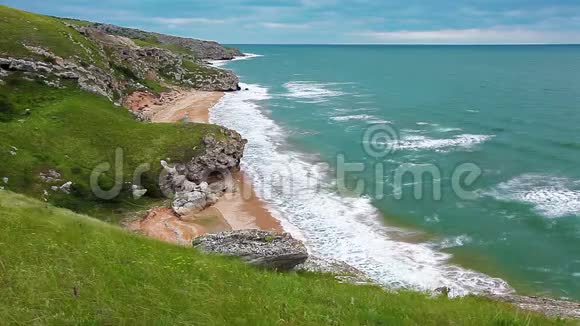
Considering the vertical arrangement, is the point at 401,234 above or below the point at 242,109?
below

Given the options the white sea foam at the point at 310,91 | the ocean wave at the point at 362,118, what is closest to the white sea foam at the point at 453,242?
the ocean wave at the point at 362,118

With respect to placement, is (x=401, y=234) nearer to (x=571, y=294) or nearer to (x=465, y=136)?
(x=571, y=294)

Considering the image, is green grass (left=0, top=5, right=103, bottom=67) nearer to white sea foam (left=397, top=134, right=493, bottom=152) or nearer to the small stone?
the small stone

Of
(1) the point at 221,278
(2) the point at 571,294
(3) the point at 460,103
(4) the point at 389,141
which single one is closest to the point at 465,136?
(4) the point at 389,141

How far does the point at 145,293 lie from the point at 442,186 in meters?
42.8

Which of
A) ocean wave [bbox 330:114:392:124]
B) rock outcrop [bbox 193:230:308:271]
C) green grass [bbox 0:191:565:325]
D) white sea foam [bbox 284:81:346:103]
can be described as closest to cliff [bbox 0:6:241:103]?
white sea foam [bbox 284:81:346:103]

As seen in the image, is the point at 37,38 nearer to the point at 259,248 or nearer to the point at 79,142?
the point at 79,142

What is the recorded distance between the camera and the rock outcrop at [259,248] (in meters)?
24.3

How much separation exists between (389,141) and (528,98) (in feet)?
184

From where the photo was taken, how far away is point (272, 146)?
69188 mm

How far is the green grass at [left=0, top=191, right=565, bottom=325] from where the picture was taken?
10750mm

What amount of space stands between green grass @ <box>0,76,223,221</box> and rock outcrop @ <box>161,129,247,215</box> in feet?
3.25

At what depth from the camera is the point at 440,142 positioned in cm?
6862

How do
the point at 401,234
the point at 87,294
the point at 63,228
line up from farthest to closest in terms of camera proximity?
the point at 401,234, the point at 63,228, the point at 87,294
